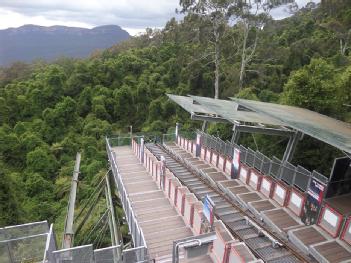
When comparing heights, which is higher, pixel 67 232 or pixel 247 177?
pixel 247 177

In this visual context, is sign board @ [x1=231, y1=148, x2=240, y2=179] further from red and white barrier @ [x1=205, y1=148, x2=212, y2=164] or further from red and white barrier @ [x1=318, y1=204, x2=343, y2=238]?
red and white barrier @ [x1=318, y1=204, x2=343, y2=238]

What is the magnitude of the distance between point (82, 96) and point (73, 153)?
8.37 metres

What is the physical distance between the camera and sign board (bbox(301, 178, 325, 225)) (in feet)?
29.8

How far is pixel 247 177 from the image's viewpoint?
42.1 feet

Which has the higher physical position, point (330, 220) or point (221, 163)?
point (330, 220)

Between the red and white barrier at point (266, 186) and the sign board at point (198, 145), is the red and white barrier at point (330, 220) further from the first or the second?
the sign board at point (198, 145)

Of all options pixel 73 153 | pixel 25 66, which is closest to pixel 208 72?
pixel 73 153

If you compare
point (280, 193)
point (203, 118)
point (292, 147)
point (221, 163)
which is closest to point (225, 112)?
point (203, 118)

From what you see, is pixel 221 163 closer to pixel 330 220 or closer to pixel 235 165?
pixel 235 165

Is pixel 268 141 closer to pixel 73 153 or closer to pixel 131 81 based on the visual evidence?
pixel 73 153

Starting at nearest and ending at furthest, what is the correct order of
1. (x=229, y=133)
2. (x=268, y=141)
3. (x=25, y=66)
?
(x=268, y=141) → (x=229, y=133) → (x=25, y=66)

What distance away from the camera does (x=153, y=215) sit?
11141mm

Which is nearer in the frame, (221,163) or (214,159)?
(221,163)

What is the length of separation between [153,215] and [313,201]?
5.32m
